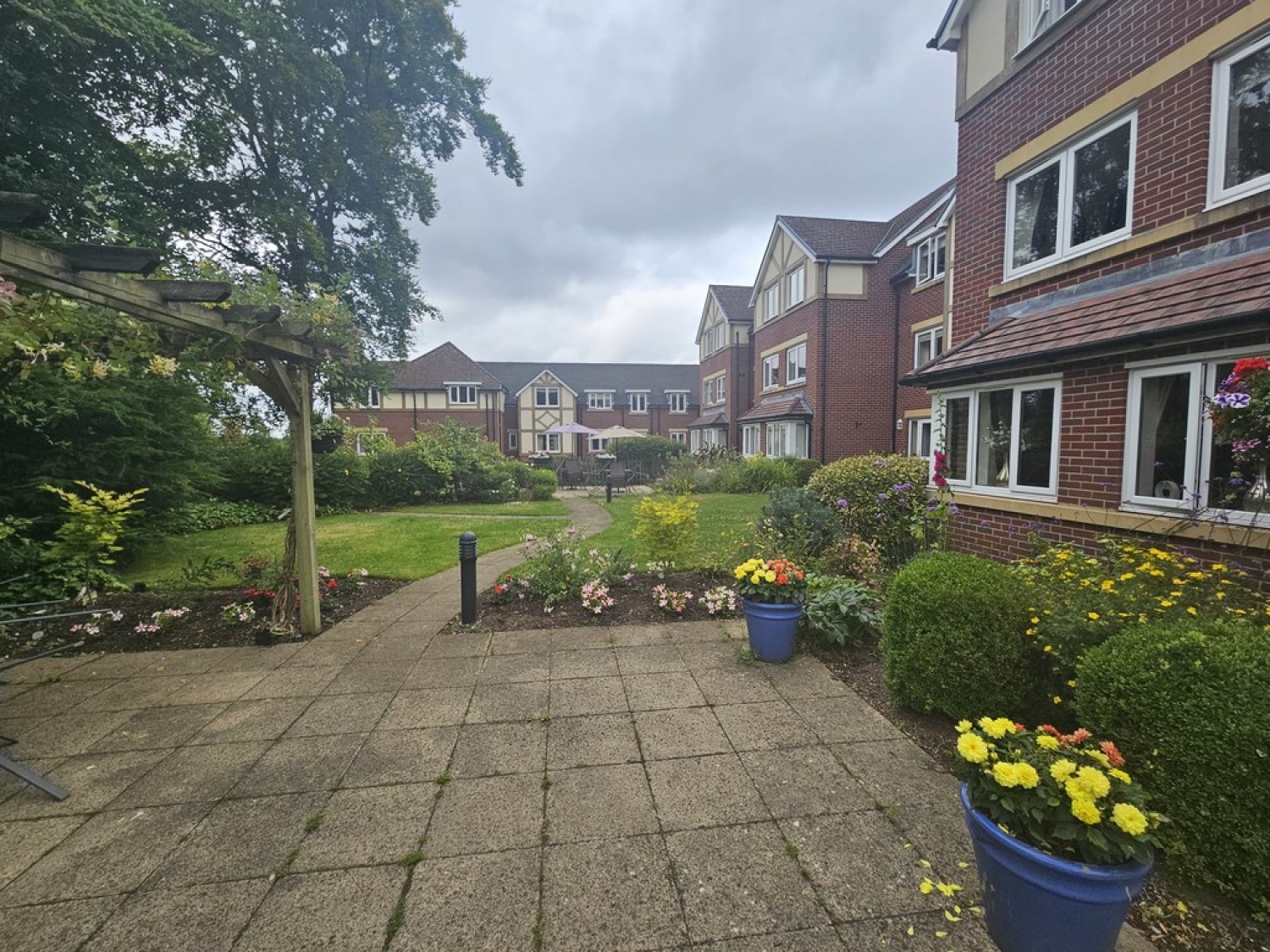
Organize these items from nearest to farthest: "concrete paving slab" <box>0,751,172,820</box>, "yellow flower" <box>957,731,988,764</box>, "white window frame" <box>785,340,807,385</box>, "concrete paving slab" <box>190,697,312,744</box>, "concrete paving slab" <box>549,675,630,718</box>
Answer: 1. "yellow flower" <box>957,731,988,764</box>
2. "concrete paving slab" <box>0,751,172,820</box>
3. "concrete paving slab" <box>190,697,312,744</box>
4. "concrete paving slab" <box>549,675,630,718</box>
5. "white window frame" <box>785,340,807,385</box>

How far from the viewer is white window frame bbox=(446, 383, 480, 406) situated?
122 feet

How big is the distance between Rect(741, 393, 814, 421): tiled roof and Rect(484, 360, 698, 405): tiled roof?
18049mm

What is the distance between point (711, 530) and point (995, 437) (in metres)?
5.19

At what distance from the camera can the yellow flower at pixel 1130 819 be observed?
4.99 ft

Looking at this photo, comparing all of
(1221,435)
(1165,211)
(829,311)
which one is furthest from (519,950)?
(829,311)

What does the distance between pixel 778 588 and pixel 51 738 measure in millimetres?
5027

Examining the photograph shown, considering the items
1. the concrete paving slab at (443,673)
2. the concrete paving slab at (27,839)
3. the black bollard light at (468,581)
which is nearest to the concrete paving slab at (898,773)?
the concrete paving slab at (443,673)

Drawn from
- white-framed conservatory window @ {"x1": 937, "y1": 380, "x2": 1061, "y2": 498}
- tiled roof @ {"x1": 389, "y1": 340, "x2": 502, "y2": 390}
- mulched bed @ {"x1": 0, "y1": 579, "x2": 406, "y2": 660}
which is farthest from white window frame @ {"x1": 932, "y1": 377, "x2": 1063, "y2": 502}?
tiled roof @ {"x1": 389, "y1": 340, "x2": 502, "y2": 390}

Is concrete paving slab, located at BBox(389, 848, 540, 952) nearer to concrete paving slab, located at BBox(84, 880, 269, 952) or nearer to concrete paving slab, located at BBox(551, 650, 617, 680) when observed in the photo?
concrete paving slab, located at BBox(84, 880, 269, 952)

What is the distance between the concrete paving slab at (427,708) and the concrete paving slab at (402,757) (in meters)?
0.09

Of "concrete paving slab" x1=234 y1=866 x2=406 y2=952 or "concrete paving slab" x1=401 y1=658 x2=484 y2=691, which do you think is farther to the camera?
"concrete paving slab" x1=401 y1=658 x2=484 y2=691

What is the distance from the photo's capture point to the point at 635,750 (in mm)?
3141

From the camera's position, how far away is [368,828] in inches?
98.1

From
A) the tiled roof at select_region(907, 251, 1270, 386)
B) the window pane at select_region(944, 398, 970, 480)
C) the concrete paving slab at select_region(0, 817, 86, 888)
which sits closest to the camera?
the concrete paving slab at select_region(0, 817, 86, 888)
